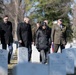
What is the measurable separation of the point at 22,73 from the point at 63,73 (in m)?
2.45

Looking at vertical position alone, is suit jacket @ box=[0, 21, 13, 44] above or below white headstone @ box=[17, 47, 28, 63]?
above

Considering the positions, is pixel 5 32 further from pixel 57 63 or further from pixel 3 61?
pixel 57 63

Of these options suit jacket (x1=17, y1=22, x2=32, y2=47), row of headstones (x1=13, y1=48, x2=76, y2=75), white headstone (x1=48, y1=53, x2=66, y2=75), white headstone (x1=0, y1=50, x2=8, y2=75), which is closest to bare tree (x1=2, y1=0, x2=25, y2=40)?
suit jacket (x1=17, y1=22, x2=32, y2=47)

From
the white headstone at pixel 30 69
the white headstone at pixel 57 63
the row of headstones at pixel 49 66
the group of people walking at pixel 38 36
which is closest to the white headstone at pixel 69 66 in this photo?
the row of headstones at pixel 49 66

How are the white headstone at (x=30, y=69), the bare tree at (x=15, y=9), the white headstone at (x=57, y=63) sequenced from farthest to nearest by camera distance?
the bare tree at (x=15, y=9)
the white headstone at (x=57, y=63)
the white headstone at (x=30, y=69)

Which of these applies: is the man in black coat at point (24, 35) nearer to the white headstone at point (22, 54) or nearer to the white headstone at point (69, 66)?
the white headstone at point (22, 54)

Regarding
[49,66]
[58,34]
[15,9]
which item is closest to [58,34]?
[58,34]

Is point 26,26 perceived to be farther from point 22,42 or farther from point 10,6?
point 10,6

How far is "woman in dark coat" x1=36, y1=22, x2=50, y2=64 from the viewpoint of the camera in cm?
1305

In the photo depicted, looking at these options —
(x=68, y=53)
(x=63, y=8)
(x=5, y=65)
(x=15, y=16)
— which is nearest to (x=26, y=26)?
(x=68, y=53)

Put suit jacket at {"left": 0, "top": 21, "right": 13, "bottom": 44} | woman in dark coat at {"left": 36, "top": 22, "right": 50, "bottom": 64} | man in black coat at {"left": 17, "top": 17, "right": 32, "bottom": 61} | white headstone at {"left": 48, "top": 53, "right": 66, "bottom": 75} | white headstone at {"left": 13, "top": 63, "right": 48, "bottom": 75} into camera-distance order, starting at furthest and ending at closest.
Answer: suit jacket at {"left": 0, "top": 21, "right": 13, "bottom": 44}, man in black coat at {"left": 17, "top": 17, "right": 32, "bottom": 61}, woman in dark coat at {"left": 36, "top": 22, "right": 50, "bottom": 64}, white headstone at {"left": 48, "top": 53, "right": 66, "bottom": 75}, white headstone at {"left": 13, "top": 63, "right": 48, "bottom": 75}

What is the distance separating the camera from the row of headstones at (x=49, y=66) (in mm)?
7040

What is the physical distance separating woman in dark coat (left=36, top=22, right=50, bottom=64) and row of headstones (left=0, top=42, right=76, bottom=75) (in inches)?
21.3

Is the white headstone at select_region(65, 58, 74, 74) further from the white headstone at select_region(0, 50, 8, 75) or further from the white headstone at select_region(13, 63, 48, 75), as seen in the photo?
the white headstone at select_region(13, 63, 48, 75)
